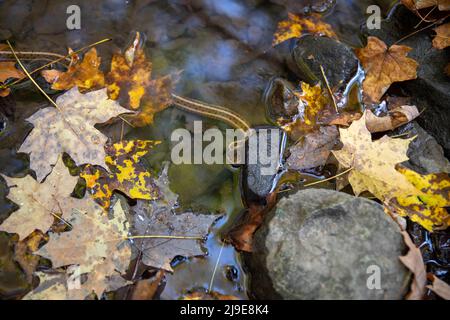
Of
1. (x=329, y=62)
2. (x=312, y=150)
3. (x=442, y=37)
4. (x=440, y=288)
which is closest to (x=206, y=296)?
(x=312, y=150)

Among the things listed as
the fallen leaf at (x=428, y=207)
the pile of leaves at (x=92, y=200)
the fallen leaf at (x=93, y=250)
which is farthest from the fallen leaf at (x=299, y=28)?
the fallen leaf at (x=93, y=250)

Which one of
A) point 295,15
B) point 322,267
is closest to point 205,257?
point 322,267

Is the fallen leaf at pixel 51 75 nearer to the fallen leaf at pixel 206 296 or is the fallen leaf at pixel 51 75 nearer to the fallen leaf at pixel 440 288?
the fallen leaf at pixel 206 296

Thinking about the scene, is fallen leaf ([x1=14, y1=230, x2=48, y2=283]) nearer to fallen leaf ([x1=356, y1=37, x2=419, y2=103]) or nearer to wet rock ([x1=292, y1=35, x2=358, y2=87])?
wet rock ([x1=292, y1=35, x2=358, y2=87])

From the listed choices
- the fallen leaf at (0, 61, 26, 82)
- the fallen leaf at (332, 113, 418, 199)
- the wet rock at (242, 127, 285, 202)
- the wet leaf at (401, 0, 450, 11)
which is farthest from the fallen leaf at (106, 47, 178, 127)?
the wet leaf at (401, 0, 450, 11)
